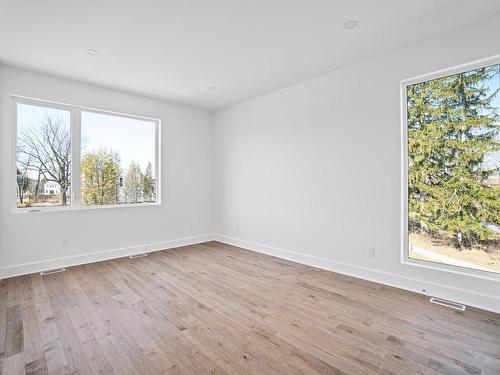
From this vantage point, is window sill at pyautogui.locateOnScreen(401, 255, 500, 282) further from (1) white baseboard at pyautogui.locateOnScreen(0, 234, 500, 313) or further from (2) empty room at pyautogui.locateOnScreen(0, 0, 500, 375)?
(1) white baseboard at pyautogui.locateOnScreen(0, 234, 500, 313)

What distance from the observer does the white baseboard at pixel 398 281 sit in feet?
8.39

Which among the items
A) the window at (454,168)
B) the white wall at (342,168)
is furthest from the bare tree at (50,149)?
the window at (454,168)

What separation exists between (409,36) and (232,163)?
137 inches

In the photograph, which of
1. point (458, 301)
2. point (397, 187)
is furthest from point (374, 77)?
point (458, 301)

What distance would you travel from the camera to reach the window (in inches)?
103

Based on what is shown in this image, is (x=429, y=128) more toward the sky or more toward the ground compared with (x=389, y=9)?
more toward the ground

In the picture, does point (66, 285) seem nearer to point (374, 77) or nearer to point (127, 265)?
point (127, 265)

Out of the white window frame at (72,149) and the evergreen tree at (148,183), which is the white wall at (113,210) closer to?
the white window frame at (72,149)

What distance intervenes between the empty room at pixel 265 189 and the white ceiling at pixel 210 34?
2 centimetres

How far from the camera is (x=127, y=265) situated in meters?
3.99

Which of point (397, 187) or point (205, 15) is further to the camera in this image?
point (397, 187)

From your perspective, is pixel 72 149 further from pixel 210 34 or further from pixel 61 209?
pixel 210 34

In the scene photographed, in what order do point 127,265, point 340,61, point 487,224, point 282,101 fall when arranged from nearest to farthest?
point 487,224 → point 340,61 → point 127,265 → point 282,101

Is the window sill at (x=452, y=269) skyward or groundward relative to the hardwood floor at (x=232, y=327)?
skyward
